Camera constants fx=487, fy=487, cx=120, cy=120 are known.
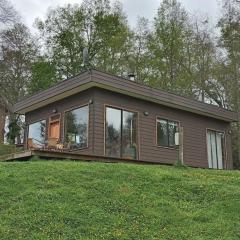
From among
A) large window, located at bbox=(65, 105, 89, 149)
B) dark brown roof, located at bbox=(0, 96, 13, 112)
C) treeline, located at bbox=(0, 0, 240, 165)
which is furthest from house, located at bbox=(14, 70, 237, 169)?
dark brown roof, located at bbox=(0, 96, 13, 112)

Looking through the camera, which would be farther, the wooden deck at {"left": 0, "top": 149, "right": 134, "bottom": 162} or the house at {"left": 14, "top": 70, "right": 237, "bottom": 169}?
the house at {"left": 14, "top": 70, "right": 237, "bottom": 169}

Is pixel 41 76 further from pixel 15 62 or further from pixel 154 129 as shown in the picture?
pixel 154 129

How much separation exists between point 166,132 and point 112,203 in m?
8.45

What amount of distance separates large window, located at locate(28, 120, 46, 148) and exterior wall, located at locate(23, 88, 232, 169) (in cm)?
21

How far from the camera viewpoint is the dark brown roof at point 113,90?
44.3 ft

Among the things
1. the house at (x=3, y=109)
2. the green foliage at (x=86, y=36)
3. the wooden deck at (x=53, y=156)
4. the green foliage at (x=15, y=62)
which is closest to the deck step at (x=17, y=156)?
the wooden deck at (x=53, y=156)

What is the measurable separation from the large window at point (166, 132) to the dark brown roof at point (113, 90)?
0.58 m

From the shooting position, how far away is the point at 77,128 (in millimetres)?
14312

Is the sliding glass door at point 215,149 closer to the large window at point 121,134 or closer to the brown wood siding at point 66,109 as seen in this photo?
the large window at point 121,134

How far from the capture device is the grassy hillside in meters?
6.50

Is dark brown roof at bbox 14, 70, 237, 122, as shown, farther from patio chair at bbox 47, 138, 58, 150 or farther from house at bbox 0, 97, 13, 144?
house at bbox 0, 97, 13, 144

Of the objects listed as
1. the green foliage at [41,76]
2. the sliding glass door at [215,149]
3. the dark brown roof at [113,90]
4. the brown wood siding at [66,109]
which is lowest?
the sliding glass door at [215,149]

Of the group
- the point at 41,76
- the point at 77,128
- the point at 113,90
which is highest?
the point at 41,76

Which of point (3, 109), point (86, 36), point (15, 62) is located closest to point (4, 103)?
point (3, 109)
